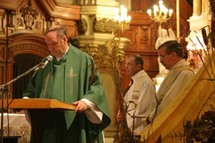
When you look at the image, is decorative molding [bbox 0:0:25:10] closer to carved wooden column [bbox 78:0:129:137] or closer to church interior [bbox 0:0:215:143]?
church interior [bbox 0:0:215:143]

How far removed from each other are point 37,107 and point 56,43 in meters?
0.82

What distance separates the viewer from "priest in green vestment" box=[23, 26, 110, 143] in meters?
4.67

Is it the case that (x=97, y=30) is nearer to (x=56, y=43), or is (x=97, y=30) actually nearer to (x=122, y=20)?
(x=122, y=20)

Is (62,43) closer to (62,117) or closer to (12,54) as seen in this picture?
(62,117)

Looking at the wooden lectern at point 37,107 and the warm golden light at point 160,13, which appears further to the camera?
the warm golden light at point 160,13

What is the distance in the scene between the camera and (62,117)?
469 cm

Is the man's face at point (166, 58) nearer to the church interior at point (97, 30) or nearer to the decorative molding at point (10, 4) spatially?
the church interior at point (97, 30)

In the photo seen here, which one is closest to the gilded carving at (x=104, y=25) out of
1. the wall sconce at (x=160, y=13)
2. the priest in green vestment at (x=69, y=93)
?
the wall sconce at (x=160, y=13)

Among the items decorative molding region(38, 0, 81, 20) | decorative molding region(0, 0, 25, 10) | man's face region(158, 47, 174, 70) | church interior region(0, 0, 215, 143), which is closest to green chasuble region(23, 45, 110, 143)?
man's face region(158, 47, 174, 70)

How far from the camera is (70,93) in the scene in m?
4.81

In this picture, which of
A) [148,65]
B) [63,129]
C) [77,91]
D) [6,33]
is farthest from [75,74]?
[148,65]

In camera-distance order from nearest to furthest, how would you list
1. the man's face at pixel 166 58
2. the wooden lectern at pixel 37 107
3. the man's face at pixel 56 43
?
the wooden lectern at pixel 37 107
the man's face at pixel 56 43
the man's face at pixel 166 58

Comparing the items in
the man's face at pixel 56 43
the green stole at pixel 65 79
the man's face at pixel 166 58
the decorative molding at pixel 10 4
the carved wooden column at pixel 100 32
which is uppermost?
the decorative molding at pixel 10 4

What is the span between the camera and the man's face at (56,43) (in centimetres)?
479
